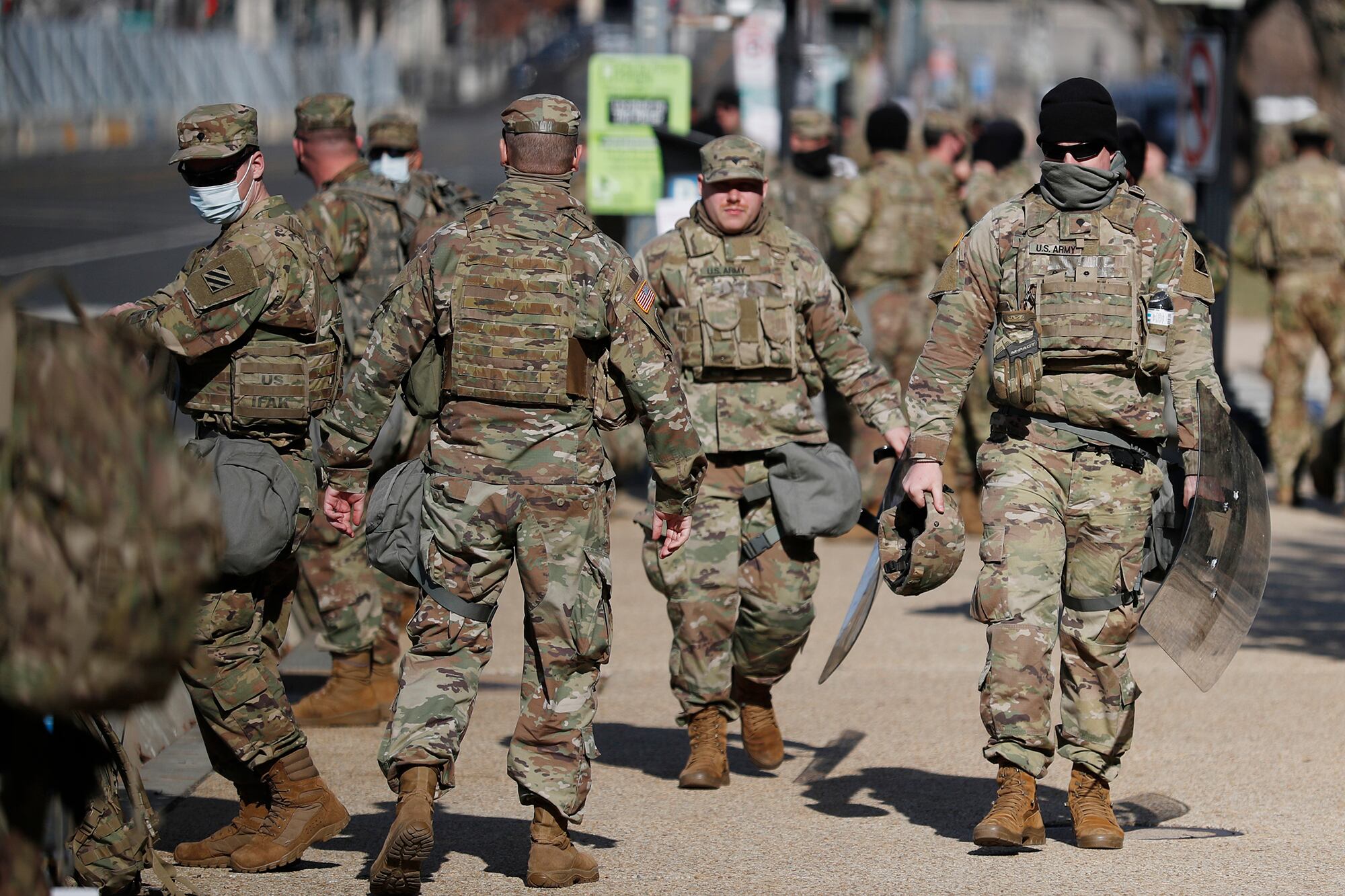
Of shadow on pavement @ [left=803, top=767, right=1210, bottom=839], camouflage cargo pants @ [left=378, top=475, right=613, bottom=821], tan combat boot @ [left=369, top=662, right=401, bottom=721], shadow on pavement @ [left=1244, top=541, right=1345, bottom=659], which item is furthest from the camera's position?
shadow on pavement @ [left=1244, top=541, right=1345, bottom=659]

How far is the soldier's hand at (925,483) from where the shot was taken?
6.26 metres

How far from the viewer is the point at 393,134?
9164 mm

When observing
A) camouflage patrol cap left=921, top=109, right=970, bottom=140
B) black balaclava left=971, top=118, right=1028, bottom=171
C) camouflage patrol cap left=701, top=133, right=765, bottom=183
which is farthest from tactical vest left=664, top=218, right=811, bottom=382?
camouflage patrol cap left=921, top=109, right=970, bottom=140

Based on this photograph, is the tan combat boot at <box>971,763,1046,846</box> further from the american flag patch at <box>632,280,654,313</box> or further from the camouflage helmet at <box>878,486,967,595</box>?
the american flag patch at <box>632,280,654,313</box>

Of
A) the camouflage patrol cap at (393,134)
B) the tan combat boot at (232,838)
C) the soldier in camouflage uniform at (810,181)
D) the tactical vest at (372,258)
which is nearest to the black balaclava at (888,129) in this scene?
the soldier in camouflage uniform at (810,181)

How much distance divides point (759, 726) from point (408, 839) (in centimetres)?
228

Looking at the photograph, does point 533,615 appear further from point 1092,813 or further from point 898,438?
point 1092,813

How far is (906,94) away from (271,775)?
35602 mm

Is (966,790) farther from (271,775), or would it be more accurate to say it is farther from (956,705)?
(271,775)

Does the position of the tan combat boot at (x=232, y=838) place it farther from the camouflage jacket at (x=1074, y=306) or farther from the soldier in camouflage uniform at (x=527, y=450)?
the camouflage jacket at (x=1074, y=306)

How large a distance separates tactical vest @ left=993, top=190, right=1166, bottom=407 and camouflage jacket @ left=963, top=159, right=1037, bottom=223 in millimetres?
5946

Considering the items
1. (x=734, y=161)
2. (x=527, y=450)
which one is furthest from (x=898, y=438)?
(x=527, y=450)

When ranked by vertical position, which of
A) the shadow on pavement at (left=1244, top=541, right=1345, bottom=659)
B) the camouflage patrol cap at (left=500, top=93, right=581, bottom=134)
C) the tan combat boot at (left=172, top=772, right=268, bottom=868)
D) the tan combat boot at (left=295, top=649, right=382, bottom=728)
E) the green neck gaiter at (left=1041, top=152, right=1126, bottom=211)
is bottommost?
the shadow on pavement at (left=1244, top=541, right=1345, bottom=659)

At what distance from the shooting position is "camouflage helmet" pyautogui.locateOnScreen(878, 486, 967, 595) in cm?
631
